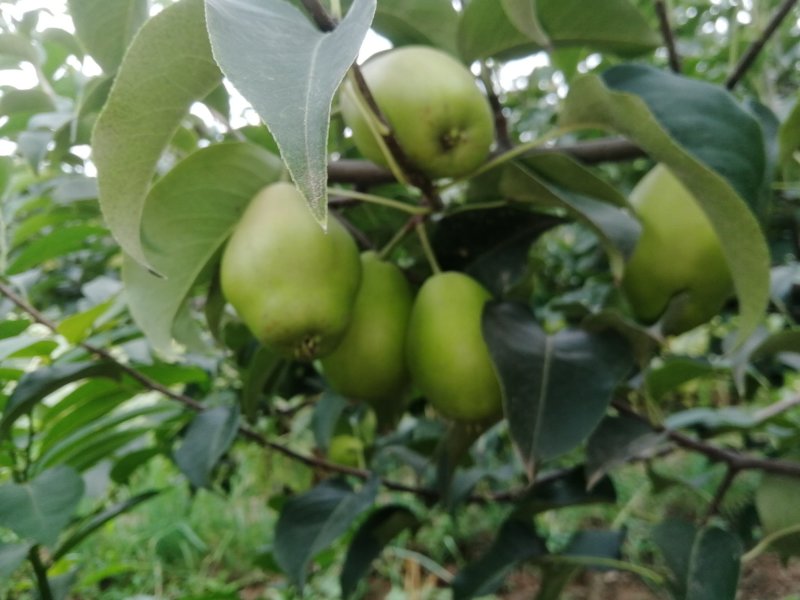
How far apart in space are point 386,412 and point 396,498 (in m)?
1.71

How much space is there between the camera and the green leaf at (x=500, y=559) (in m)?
0.81

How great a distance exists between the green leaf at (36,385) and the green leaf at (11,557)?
97 millimetres

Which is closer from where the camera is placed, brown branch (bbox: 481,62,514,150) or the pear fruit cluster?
the pear fruit cluster

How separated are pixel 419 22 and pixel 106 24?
0.29m

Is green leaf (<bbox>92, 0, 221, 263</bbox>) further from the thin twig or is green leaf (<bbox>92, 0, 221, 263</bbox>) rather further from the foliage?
the thin twig

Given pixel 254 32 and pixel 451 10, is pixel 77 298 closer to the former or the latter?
pixel 451 10

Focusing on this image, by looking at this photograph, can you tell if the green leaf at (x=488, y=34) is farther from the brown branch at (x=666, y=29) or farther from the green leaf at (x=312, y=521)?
the green leaf at (x=312, y=521)

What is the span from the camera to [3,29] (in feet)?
3.22

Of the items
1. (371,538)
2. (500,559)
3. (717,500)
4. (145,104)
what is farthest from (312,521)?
(145,104)

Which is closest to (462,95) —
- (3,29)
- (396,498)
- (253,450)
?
(3,29)

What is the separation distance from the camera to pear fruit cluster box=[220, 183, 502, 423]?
529 millimetres

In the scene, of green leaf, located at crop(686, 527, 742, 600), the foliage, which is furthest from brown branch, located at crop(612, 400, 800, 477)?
green leaf, located at crop(686, 527, 742, 600)

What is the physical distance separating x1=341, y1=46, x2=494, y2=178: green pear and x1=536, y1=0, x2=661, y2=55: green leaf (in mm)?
135

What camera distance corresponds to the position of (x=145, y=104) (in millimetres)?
412
